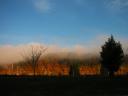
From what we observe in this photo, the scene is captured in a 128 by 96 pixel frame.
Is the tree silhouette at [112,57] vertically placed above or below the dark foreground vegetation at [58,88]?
above

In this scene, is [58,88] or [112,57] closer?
[58,88]

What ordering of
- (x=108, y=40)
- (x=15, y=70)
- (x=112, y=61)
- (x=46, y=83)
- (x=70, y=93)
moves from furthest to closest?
(x=15, y=70)
(x=108, y=40)
(x=112, y=61)
(x=46, y=83)
(x=70, y=93)

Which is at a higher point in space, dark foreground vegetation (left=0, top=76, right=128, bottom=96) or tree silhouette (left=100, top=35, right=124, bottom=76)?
tree silhouette (left=100, top=35, right=124, bottom=76)

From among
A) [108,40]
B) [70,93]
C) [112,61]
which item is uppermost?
[108,40]

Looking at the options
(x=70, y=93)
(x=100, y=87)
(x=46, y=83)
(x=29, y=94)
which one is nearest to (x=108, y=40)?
(x=100, y=87)

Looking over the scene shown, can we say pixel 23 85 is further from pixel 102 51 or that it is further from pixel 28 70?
pixel 28 70

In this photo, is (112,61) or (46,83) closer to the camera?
(46,83)

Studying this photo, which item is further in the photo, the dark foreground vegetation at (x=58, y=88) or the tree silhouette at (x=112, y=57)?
the tree silhouette at (x=112, y=57)

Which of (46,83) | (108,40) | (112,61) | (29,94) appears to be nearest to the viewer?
(29,94)

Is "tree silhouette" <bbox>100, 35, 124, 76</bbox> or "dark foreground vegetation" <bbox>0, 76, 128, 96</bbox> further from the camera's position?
"tree silhouette" <bbox>100, 35, 124, 76</bbox>

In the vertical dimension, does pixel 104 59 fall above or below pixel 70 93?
above

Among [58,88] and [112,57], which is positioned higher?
[112,57]

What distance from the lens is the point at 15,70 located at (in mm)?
163500

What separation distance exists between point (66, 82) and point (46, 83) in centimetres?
367
